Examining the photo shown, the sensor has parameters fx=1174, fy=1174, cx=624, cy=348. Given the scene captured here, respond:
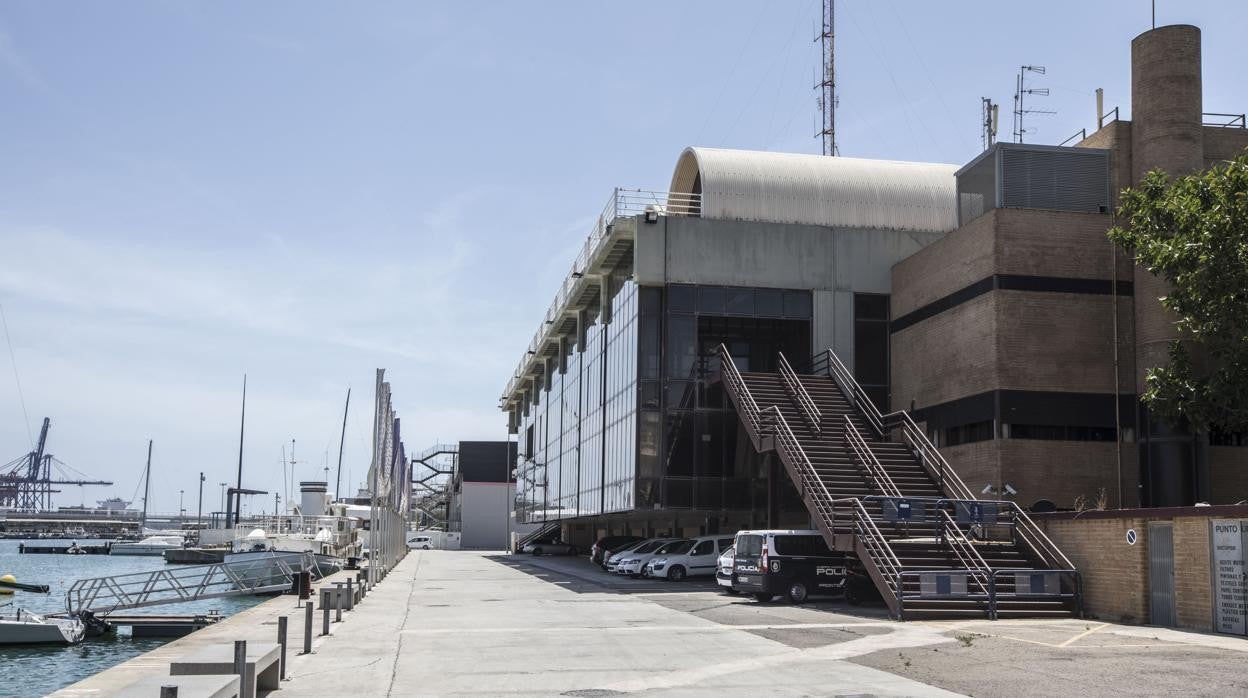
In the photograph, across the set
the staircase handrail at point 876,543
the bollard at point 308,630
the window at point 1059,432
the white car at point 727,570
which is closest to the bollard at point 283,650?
the bollard at point 308,630

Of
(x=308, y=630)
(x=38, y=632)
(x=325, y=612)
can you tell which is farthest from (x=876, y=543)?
(x=38, y=632)

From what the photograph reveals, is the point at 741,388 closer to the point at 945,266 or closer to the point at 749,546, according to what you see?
the point at 945,266

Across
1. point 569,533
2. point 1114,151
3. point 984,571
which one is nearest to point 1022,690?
point 984,571

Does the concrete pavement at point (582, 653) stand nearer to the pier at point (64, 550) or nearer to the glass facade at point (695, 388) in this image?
the glass facade at point (695, 388)

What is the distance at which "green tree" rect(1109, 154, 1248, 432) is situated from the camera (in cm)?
2461

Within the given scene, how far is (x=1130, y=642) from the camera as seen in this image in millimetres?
19375

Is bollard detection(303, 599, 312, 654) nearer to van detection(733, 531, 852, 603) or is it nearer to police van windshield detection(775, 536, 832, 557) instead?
van detection(733, 531, 852, 603)

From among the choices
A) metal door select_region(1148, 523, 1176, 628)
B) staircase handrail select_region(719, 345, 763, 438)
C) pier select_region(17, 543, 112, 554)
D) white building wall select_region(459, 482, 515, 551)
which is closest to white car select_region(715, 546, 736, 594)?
staircase handrail select_region(719, 345, 763, 438)

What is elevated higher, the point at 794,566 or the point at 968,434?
the point at 968,434

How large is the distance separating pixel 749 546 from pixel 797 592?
65.1 inches

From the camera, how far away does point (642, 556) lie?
43031mm

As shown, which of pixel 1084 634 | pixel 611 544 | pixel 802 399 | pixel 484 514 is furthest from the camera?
pixel 484 514

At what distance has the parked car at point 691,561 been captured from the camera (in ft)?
132

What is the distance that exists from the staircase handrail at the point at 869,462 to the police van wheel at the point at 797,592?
12.5 ft
